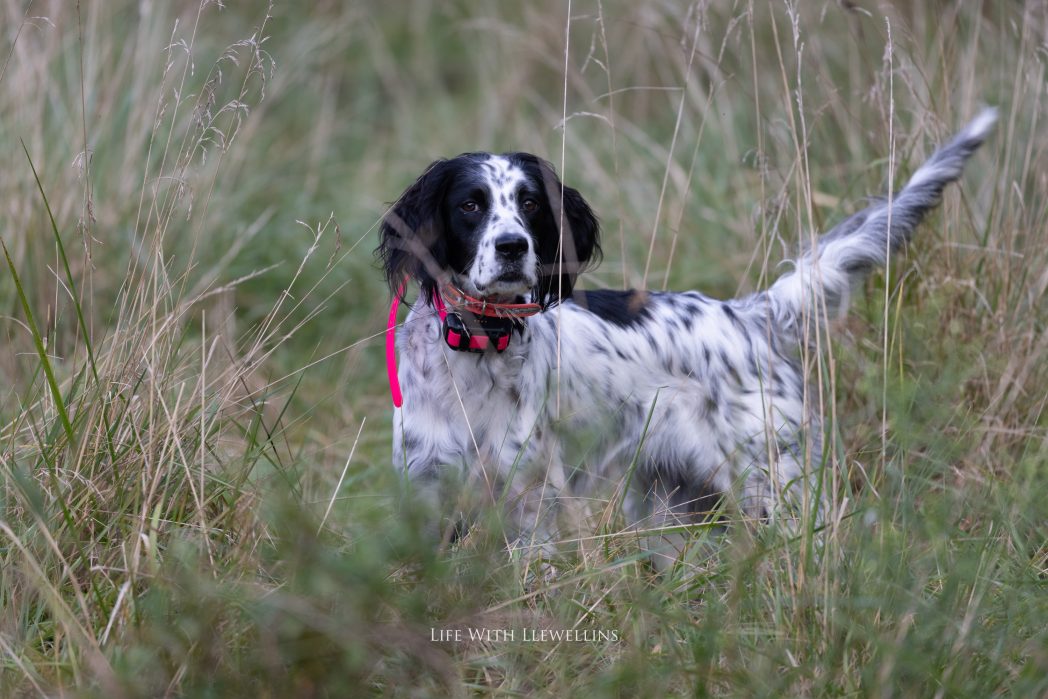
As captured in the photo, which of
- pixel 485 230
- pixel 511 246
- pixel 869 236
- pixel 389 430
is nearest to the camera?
pixel 511 246

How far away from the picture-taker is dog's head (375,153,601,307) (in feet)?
9.55

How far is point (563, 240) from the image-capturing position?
3188 millimetres

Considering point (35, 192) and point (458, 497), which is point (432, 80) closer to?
point (35, 192)

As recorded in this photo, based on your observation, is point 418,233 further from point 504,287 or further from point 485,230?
point 504,287

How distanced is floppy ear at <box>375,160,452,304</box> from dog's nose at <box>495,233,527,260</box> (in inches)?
7.0

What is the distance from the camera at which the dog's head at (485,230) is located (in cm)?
291

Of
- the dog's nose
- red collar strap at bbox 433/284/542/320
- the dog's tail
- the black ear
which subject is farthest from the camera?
the dog's tail

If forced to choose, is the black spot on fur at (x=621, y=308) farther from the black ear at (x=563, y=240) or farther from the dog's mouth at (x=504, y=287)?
the dog's mouth at (x=504, y=287)

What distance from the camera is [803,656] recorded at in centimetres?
210

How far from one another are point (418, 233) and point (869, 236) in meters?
1.39

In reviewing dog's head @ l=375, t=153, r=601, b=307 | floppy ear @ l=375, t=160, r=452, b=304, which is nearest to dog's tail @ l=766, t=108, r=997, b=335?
dog's head @ l=375, t=153, r=601, b=307

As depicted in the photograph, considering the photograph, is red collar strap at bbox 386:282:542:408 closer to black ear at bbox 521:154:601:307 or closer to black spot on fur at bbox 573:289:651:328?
black ear at bbox 521:154:601:307

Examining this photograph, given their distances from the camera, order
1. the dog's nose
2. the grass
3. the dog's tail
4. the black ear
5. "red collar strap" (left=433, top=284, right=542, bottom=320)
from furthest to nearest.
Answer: the dog's tail → the black ear → "red collar strap" (left=433, top=284, right=542, bottom=320) → the dog's nose → the grass

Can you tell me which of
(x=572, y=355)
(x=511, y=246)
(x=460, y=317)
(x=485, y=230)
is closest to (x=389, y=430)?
(x=572, y=355)
